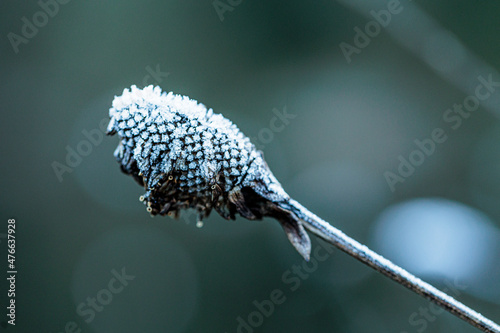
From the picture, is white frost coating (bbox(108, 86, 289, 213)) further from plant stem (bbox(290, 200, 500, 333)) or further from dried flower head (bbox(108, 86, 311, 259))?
plant stem (bbox(290, 200, 500, 333))

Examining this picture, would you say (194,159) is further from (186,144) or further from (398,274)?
(398,274)

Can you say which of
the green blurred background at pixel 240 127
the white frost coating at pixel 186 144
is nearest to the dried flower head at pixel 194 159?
the white frost coating at pixel 186 144

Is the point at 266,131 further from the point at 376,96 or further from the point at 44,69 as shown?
the point at 44,69

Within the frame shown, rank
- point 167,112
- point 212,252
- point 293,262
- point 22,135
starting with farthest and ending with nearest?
point 22,135 < point 212,252 < point 293,262 < point 167,112

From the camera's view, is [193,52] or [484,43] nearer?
[484,43]

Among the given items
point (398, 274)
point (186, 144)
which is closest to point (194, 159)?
point (186, 144)

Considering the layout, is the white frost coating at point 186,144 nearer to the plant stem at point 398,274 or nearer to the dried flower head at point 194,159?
the dried flower head at point 194,159

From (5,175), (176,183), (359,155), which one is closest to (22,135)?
(5,175)

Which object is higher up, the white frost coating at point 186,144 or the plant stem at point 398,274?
the plant stem at point 398,274
